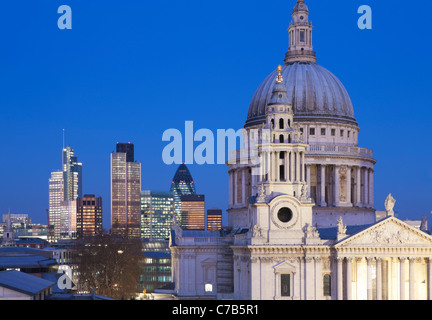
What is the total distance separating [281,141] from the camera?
10175cm

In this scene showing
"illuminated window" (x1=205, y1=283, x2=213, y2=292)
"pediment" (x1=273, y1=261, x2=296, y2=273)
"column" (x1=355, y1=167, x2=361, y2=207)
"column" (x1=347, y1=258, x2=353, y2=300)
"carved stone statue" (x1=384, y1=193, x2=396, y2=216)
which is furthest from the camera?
"column" (x1=355, y1=167, x2=361, y2=207)

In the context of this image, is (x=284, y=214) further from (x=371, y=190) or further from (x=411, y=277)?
(x=371, y=190)

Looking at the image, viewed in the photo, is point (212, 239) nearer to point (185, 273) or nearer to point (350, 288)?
point (185, 273)

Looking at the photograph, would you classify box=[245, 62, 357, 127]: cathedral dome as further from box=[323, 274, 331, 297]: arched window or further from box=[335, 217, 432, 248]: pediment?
box=[323, 274, 331, 297]: arched window

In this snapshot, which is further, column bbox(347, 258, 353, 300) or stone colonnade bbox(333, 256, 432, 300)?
stone colonnade bbox(333, 256, 432, 300)

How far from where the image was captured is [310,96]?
12244cm

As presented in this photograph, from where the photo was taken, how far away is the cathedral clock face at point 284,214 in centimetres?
9675

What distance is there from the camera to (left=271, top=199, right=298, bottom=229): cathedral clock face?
9675 centimetres

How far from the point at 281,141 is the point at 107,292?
47312 millimetres

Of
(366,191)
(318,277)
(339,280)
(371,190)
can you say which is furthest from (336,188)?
(318,277)

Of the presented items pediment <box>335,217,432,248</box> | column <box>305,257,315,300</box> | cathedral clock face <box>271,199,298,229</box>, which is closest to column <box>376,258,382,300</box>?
pediment <box>335,217,432,248</box>

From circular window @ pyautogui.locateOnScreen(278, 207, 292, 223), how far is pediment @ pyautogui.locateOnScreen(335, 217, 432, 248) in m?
6.42

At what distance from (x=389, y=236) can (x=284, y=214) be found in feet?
38.9

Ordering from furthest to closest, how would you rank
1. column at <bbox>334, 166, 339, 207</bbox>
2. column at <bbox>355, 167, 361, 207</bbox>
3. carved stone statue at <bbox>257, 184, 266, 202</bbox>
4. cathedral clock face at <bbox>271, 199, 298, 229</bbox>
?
1. column at <bbox>355, 167, 361, 207</bbox>
2. column at <bbox>334, 166, 339, 207</bbox>
3. carved stone statue at <bbox>257, 184, 266, 202</bbox>
4. cathedral clock face at <bbox>271, 199, 298, 229</bbox>
